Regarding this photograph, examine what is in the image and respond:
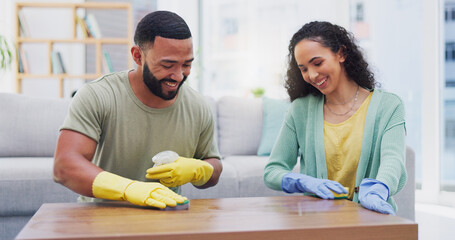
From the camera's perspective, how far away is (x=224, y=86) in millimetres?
5105

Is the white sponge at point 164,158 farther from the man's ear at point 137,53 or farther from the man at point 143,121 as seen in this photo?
the man's ear at point 137,53

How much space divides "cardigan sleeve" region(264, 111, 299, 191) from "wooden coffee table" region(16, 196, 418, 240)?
16.2 inches

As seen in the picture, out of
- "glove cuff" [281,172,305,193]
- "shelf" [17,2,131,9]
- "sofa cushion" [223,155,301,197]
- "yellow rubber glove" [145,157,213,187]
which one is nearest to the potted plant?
"shelf" [17,2,131,9]

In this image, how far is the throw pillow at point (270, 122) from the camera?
2.97 metres

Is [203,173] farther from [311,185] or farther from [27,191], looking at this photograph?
[27,191]

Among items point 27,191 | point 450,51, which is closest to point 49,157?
point 27,191

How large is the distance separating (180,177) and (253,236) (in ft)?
1.51

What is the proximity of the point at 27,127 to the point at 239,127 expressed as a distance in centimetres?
129

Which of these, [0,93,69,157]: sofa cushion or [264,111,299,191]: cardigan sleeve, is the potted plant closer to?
[0,93,69,157]: sofa cushion

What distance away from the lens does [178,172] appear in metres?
1.29

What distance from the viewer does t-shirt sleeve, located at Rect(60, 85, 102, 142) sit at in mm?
1254

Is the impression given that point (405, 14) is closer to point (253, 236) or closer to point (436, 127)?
point (436, 127)

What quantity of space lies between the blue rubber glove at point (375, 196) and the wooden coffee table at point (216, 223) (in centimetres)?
3

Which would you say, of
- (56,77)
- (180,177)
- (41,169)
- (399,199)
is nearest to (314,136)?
(180,177)
